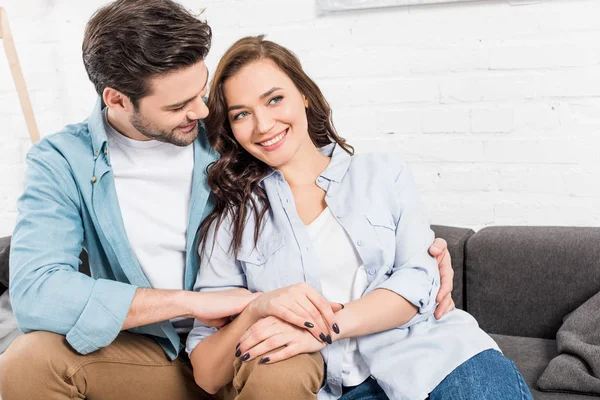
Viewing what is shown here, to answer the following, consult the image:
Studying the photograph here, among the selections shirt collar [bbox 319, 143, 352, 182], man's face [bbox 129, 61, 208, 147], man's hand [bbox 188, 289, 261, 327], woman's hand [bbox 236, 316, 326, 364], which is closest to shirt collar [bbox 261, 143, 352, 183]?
shirt collar [bbox 319, 143, 352, 182]

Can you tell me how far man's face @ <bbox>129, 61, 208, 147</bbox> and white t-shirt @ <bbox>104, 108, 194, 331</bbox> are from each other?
0.25 ft

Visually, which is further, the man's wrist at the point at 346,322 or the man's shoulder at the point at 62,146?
the man's shoulder at the point at 62,146

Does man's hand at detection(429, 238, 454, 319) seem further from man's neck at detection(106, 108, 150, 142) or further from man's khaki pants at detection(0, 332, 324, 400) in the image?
man's neck at detection(106, 108, 150, 142)

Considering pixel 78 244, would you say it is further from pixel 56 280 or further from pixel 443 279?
pixel 443 279

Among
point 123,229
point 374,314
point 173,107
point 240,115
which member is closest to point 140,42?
point 173,107

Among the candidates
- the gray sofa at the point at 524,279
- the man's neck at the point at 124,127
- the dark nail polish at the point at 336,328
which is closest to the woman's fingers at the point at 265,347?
the dark nail polish at the point at 336,328

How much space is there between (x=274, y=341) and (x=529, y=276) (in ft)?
3.04

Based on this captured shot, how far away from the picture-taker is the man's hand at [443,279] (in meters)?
1.75

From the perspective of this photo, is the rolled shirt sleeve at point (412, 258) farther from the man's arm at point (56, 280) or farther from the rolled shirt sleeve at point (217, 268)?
the man's arm at point (56, 280)

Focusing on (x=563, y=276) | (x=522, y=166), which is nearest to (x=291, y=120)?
(x=563, y=276)

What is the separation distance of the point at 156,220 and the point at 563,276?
1.10m

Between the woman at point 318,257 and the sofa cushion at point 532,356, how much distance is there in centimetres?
24

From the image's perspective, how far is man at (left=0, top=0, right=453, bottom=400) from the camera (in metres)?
1.59

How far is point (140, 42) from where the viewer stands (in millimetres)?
1659
